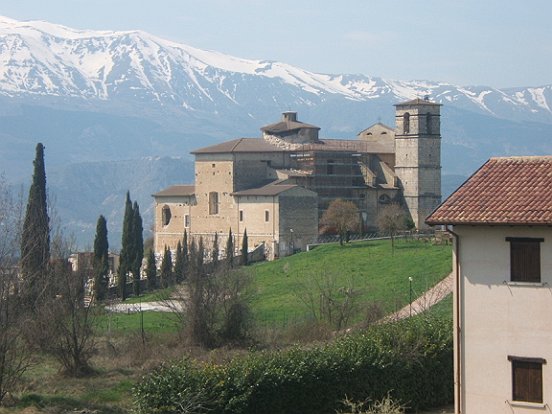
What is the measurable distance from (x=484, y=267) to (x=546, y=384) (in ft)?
6.89

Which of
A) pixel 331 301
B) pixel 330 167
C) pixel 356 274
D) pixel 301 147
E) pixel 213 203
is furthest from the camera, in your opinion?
pixel 301 147

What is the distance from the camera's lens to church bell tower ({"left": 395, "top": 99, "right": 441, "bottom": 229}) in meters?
72.0

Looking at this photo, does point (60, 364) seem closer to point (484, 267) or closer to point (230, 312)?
point (230, 312)

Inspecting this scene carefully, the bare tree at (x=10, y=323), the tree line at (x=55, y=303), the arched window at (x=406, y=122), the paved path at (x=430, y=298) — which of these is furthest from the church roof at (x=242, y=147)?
the bare tree at (x=10, y=323)

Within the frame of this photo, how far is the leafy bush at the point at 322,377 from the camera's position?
848 inches

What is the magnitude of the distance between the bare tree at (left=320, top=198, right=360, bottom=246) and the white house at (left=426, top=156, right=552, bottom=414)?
138 ft

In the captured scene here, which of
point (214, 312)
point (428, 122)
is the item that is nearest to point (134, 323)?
point (214, 312)

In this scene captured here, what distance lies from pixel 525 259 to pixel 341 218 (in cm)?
4415

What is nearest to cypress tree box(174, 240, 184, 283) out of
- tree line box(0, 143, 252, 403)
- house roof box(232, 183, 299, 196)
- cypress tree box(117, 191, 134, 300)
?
cypress tree box(117, 191, 134, 300)

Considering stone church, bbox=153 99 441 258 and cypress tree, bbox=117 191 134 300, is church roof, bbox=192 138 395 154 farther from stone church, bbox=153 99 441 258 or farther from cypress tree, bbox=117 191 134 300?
cypress tree, bbox=117 191 134 300

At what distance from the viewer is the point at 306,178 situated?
70.6 metres

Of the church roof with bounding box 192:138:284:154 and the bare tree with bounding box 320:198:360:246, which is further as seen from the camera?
the church roof with bounding box 192:138:284:154

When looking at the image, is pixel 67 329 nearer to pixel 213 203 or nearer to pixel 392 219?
pixel 392 219

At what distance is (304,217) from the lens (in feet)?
219
